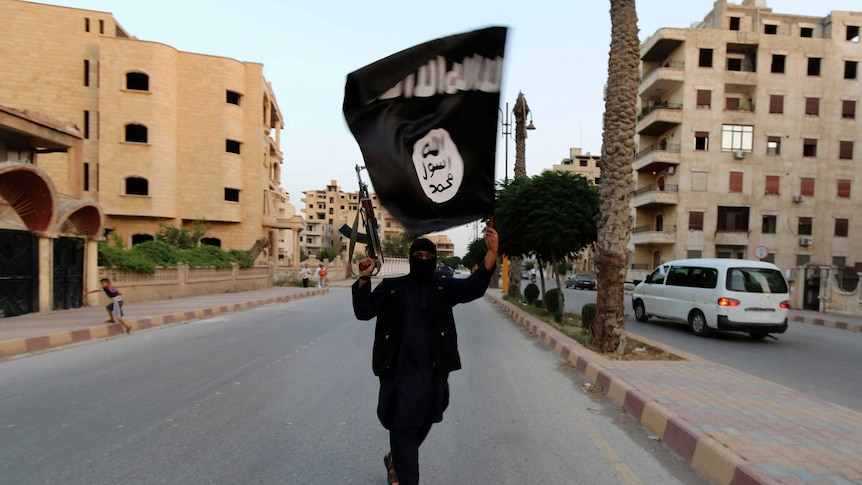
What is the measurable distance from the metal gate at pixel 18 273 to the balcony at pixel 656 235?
3948cm

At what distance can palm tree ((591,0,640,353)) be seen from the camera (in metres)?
8.60

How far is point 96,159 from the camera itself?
3406 centimetres

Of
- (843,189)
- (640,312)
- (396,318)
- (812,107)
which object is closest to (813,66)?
(812,107)

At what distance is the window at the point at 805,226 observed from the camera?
39.6 metres

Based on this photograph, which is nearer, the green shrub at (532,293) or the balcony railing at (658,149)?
the green shrub at (532,293)

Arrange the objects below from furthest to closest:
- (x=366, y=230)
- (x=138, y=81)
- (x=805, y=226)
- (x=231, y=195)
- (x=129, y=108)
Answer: (x=805, y=226)
(x=231, y=195)
(x=138, y=81)
(x=129, y=108)
(x=366, y=230)

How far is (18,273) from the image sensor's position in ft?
45.2

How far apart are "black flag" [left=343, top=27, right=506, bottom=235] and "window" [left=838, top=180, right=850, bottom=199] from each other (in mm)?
48434

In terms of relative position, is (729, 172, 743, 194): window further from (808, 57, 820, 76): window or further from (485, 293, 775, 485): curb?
(485, 293, 775, 485): curb

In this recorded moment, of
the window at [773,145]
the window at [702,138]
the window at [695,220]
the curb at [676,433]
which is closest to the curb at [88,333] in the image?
the curb at [676,433]

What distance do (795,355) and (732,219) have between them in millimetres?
34737

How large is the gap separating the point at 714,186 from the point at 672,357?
124 feet

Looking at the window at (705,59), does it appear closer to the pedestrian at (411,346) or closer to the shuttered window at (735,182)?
the shuttered window at (735,182)

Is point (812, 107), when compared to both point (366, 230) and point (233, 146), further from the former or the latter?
point (366, 230)
